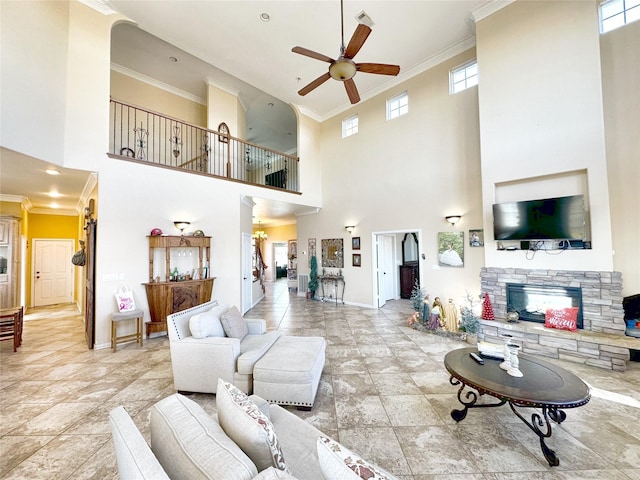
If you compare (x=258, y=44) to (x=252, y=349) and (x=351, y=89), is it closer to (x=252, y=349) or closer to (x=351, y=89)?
(x=351, y=89)

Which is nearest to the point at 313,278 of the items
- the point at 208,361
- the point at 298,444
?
the point at 208,361

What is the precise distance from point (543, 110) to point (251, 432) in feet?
18.4

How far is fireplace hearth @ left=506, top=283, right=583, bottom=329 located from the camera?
12.4 feet

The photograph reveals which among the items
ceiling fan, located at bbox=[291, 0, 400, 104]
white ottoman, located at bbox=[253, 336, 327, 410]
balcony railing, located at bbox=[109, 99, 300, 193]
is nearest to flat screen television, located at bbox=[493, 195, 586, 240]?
ceiling fan, located at bbox=[291, 0, 400, 104]

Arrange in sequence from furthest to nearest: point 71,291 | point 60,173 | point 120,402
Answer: point 71,291
point 60,173
point 120,402

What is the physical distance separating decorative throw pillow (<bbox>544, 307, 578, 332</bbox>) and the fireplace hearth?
5.1 inches

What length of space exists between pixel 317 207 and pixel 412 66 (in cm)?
433

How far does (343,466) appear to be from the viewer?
33.1 inches

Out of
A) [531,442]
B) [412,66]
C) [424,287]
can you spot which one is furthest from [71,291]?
[412,66]

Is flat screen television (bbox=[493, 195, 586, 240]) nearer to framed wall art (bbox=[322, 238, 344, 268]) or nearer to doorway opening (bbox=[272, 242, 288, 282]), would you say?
framed wall art (bbox=[322, 238, 344, 268])

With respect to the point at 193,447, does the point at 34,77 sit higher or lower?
higher

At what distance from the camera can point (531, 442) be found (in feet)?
6.81

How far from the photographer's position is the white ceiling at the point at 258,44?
4.44m

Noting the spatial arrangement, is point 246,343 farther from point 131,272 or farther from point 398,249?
point 398,249
